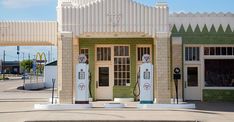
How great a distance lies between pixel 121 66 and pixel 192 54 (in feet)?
13.1

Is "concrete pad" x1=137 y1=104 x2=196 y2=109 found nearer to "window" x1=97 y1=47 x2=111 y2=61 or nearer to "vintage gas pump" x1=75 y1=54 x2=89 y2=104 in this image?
"vintage gas pump" x1=75 y1=54 x2=89 y2=104

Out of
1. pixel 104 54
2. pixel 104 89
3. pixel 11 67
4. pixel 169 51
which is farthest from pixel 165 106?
pixel 11 67

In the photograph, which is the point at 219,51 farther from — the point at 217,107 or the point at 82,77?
the point at 82,77

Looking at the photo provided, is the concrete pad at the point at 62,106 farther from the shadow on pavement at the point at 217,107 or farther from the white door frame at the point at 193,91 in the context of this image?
the white door frame at the point at 193,91

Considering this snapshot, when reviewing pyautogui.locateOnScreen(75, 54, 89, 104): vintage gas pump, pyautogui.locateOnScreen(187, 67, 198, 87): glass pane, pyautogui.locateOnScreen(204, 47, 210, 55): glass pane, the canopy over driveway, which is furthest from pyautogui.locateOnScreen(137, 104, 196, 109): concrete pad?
the canopy over driveway

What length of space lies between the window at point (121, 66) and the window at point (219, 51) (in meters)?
4.38

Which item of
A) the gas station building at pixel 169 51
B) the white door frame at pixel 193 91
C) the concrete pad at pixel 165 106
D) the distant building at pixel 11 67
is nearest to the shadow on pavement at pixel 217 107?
the concrete pad at pixel 165 106

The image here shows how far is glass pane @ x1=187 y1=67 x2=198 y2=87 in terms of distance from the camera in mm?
25734

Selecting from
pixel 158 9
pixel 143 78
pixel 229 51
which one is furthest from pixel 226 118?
pixel 229 51

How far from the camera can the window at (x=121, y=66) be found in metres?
26.1

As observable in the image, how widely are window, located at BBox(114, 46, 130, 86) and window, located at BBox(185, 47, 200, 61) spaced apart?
10.7 feet

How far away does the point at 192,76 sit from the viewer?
2580cm

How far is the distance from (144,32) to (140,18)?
2.23 feet

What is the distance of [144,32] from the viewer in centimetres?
2180
